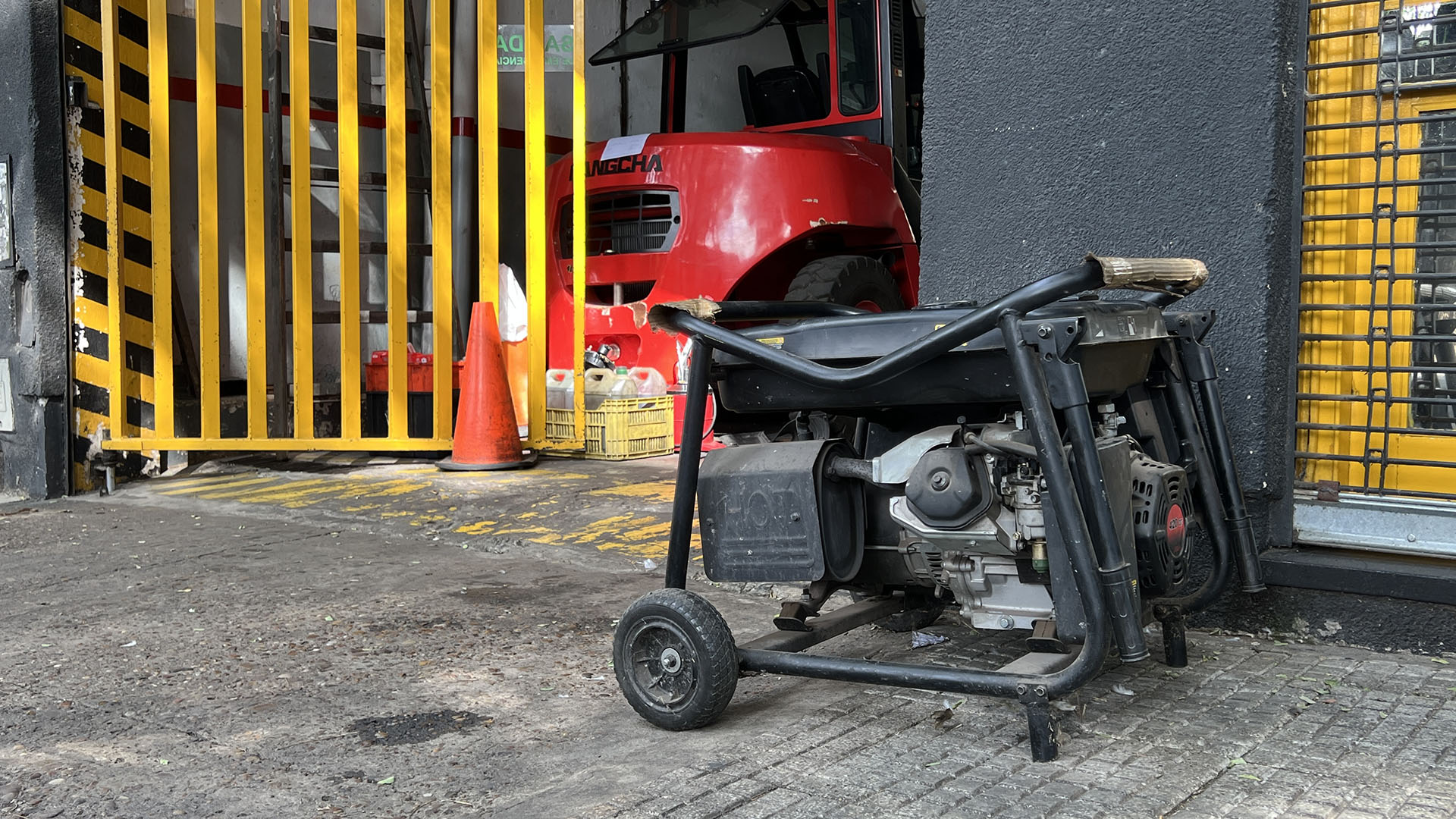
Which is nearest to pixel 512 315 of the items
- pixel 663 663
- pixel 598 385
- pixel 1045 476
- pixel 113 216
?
pixel 598 385

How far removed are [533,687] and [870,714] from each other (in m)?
0.91

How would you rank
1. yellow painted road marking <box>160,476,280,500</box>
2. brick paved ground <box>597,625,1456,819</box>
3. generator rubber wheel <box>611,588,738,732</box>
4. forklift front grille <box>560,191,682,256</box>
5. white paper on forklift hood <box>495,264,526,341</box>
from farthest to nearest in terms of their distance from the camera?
white paper on forklift hood <box>495,264,526,341</box>
forklift front grille <box>560,191,682,256</box>
yellow painted road marking <box>160,476,280,500</box>
generator rubber wheel <box>611,588,738,732</box>
brick paved ground <box>597,625,1456,819</box>

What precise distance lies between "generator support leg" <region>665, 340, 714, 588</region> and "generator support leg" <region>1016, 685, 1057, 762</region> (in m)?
0.88

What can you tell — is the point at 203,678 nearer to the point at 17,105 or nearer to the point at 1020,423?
the point at 1020,423

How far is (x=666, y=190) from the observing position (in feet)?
27.0

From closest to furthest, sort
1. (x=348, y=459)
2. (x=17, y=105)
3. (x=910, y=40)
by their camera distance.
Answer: (x=17, y=105) < (x=348, y=459) < (x=910, y=40)

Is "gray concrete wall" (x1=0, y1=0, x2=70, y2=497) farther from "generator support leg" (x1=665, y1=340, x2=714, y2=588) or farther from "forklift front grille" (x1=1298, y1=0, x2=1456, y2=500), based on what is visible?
"forklift front grille" (x1=1298, y1=0, x2=1456, y2=500)

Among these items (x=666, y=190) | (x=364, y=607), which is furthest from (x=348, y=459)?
(x=364, y=607)

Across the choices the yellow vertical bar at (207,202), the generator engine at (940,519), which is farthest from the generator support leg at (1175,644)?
the yellow vertical bar at (207,202)

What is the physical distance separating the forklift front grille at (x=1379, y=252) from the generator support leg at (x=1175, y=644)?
79cm

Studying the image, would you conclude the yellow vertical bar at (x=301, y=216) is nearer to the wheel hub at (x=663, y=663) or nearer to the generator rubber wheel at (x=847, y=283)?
the generator rubber wheel at (x=847, y=283)

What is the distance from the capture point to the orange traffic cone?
7199 millimetres

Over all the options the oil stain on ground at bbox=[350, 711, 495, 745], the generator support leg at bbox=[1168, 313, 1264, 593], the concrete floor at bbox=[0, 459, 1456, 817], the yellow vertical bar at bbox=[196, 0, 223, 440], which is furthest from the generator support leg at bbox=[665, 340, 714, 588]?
the yellow vertical bar at bbox=[196, 0, 223, 440]

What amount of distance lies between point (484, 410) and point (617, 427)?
942 millimetres
